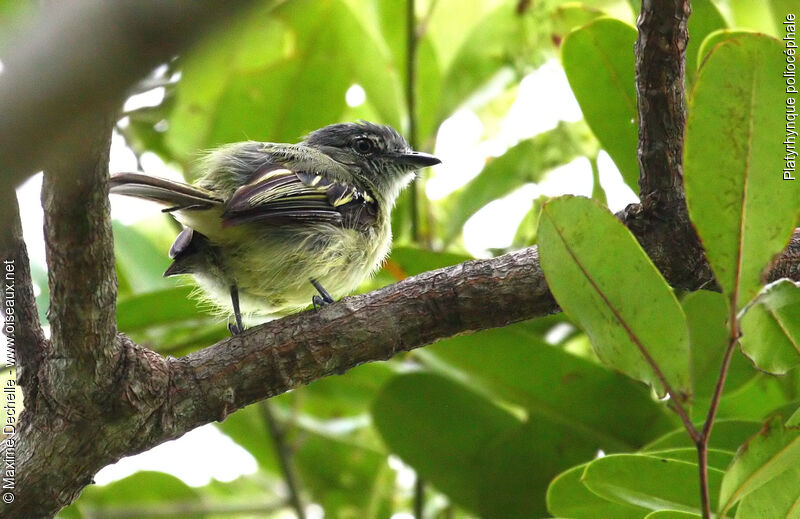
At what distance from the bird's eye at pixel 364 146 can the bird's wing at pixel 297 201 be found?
619 mm

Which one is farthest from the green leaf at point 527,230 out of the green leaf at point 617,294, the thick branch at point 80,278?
the thick branch at point 80,278

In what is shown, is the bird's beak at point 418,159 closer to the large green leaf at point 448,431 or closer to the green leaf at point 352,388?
the green leaf at point 352,388

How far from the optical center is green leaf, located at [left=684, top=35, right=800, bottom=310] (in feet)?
5.16

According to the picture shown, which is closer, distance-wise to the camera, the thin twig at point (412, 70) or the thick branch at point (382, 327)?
the thick branch at point (382, 327)

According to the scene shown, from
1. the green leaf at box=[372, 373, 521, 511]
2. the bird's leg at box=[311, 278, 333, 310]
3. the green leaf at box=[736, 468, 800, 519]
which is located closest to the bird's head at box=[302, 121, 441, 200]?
the bird's leg at box=[311, 278, 333, 310]

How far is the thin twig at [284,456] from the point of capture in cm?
352

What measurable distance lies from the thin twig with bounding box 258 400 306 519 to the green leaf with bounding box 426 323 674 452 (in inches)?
35.6

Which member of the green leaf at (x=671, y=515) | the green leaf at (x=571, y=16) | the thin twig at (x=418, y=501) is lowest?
the thin twig at (x=418, y=501)

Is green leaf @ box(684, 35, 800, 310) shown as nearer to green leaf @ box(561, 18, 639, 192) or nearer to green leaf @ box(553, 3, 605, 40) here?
green leaf @ box(561, 18, 639, 192)

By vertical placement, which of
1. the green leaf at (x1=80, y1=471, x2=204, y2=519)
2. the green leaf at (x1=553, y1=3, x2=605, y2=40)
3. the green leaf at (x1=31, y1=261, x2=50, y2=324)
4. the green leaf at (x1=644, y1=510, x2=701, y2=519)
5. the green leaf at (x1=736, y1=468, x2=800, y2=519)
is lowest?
the green leaf at (x1=80, y1=471, x2=204, y2=519)

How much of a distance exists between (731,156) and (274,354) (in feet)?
4.80

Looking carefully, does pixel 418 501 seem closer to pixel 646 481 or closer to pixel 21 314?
pixel 646 481

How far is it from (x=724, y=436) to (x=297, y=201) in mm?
2032

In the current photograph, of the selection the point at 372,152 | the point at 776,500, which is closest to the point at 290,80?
the point at 372,152
